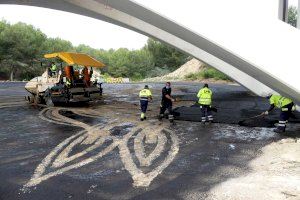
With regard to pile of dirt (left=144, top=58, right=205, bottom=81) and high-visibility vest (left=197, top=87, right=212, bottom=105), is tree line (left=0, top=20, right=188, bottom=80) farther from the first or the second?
high-visibility vest (left=197, top=87, right=212, bottom=105)

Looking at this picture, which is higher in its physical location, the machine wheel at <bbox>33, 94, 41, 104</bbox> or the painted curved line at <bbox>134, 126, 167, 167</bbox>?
the machine wheel at <bbox>33, 94, 41, 104</bbox>

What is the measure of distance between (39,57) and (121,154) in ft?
193

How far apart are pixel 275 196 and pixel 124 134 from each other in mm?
6219

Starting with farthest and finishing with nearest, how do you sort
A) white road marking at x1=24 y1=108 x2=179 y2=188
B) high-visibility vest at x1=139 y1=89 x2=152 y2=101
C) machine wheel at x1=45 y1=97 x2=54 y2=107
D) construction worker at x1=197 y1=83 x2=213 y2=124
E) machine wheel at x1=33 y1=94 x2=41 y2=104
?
machine wheel at x1=33 y1=94 x2=41 y2=104 < machine wheel at x1=45 y1=97 x2=54 y2=107 < high-visibility vest at x1=139 y1=89 x2=152 y2=101 < construction worker at x1=197 y1=83 x2=213 y2=124 < white road marking at x1=24 y1=108 x2=179 y2=188

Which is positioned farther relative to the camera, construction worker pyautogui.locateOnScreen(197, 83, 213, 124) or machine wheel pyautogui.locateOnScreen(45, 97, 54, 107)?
machine wheel pyautogui.locateOnScreen(45, 97, 54, 107)

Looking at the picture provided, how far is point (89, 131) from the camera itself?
12.5 m

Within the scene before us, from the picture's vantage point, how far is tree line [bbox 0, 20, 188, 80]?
5997 cm

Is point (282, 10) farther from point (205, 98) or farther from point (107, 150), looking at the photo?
point (107, 150)

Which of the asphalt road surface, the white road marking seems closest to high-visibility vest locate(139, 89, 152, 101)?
the asphalt road surface

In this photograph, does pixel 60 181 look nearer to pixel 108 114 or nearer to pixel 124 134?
pixel 124 134

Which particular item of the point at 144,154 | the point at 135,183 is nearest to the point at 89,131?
the point at 144,154

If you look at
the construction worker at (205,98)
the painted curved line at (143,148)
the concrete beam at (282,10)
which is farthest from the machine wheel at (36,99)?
the concrete beam at (282,10)

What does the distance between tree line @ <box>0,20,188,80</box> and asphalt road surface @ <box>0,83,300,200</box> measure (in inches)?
1877

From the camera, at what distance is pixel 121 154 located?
9492 mm
